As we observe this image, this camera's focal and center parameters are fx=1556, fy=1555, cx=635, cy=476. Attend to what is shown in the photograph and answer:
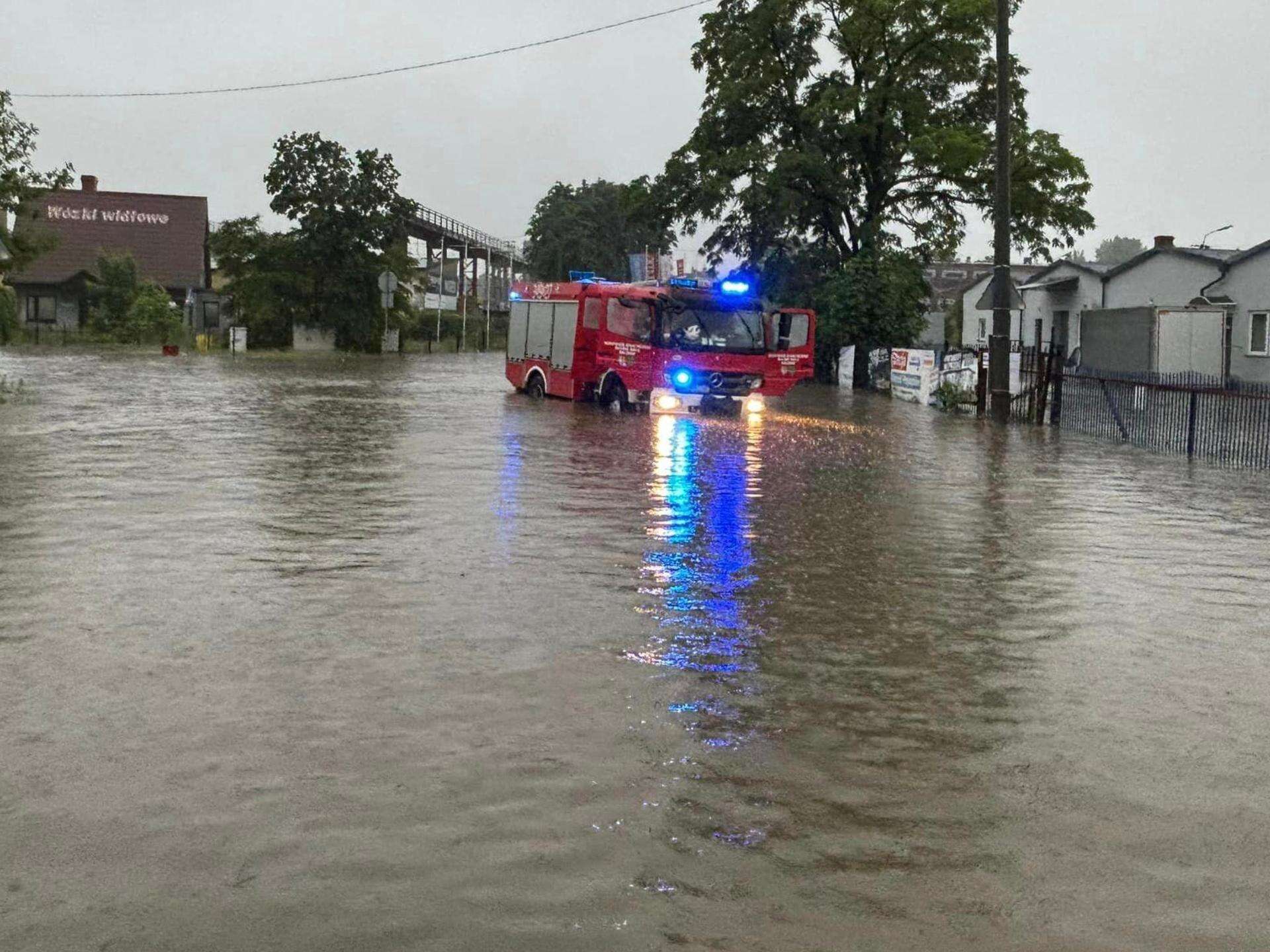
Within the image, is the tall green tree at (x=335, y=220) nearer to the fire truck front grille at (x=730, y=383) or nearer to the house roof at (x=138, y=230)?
the house roof at (x=138, y=230)

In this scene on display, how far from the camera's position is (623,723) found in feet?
21.2

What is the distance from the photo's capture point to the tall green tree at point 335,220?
7531 cm

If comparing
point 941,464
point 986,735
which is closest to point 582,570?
A: point 986,735

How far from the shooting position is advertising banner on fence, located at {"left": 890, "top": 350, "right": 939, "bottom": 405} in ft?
120

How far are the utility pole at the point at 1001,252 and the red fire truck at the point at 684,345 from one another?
3.44 meters

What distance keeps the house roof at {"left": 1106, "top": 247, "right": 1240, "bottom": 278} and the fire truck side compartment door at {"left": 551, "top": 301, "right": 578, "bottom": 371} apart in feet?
61.6

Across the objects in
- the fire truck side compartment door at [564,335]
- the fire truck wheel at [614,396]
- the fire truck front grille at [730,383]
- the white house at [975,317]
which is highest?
the white house at [975,317]

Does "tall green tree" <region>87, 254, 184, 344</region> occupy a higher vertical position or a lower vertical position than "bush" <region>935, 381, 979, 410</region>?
higher

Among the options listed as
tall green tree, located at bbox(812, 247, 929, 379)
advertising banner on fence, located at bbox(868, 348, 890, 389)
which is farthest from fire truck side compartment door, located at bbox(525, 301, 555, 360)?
tall green tree, located at bbox(812, 247, 929, 379)

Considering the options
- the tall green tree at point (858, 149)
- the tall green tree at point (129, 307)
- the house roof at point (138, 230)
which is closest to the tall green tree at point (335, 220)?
the tall green tree at point (129, 307)

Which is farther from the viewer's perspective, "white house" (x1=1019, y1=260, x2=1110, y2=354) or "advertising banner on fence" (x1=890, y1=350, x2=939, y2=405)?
"white house" (x1=1019, y1=260, x2=1110, y2=354)

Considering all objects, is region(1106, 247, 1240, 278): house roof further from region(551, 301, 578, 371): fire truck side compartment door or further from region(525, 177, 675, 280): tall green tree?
region(525, 177, 675, 280): tall green tree

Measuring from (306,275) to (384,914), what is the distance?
73.6 meters

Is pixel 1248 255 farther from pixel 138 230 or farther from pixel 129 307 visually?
pixel 138 230
